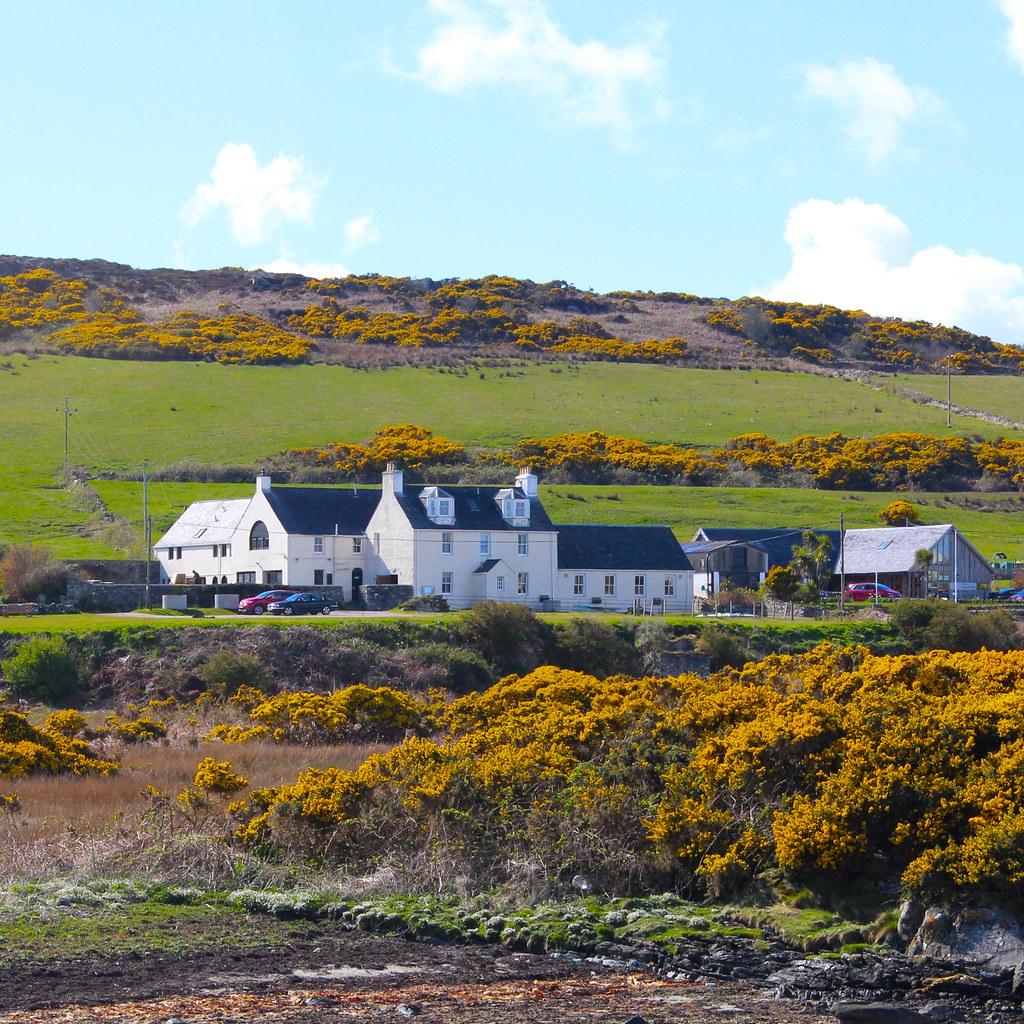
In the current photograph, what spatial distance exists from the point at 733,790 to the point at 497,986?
673 cm

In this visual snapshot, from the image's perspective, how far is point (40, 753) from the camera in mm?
31172

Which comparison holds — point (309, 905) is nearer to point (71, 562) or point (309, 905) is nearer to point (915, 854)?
point (915, 854)

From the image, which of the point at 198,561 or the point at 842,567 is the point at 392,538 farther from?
the point at 842,567

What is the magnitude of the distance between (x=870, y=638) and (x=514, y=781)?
36714 millimetres

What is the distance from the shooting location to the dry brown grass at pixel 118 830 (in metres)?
23.3

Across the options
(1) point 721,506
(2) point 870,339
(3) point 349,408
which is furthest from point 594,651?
(2) point 870,339

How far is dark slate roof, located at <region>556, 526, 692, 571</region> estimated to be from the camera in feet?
234

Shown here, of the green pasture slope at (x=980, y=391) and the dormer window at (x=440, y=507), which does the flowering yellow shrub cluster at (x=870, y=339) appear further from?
the dormer window at (x=440, y=507)

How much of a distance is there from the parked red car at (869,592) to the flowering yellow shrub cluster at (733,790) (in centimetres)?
4481

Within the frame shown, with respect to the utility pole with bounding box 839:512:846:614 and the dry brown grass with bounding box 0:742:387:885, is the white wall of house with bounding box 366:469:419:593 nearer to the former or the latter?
the utility pole with bounding box 839:512:846:614

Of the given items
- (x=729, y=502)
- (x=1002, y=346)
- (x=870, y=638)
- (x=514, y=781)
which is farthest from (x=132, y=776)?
(x=1002, y=346)

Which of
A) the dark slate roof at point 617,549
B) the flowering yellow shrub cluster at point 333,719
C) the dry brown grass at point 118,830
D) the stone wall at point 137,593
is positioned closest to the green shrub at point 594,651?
the stone wall at point 137,593

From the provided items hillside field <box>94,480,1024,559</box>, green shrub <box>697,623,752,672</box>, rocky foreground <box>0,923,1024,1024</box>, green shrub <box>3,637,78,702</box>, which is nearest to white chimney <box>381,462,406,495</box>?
hillside field <box>94,480,1024,559</box>

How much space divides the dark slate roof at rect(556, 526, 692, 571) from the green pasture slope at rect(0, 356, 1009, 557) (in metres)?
12.3
